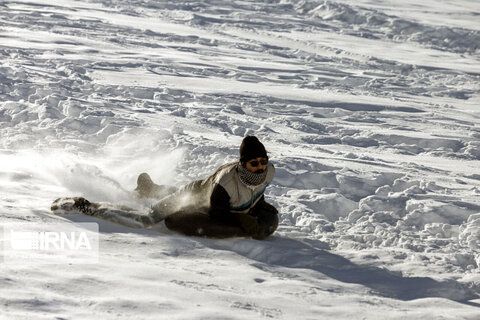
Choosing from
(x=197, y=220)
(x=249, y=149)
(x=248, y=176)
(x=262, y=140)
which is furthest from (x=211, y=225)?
(x=262, y=140)

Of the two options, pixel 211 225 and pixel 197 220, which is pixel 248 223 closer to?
pixel 211 225

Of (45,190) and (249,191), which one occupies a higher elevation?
(249,191)

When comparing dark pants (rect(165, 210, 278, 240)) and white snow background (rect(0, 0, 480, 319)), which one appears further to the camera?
dark pants (rect(165, 210, 278, 240))

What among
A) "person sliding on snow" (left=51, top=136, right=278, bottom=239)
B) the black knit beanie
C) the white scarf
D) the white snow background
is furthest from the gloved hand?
the black knit beanie

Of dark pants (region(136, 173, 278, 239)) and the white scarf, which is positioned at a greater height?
the white scarf

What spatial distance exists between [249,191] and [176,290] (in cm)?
150

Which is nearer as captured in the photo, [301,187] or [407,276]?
[407,276]

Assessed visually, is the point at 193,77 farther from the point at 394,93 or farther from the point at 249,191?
the point at 249,191

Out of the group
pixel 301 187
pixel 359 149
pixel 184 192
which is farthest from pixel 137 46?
pixel 184 192

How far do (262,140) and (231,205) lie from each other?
13.8 feet

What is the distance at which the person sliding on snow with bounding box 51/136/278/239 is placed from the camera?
5.48m

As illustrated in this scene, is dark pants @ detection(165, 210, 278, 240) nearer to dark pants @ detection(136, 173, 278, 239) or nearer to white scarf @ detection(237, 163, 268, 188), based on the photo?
dark pants @ detection(136, 173, 278, 239)

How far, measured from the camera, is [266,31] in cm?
1788

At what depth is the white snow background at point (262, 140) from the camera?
4.39 metres
